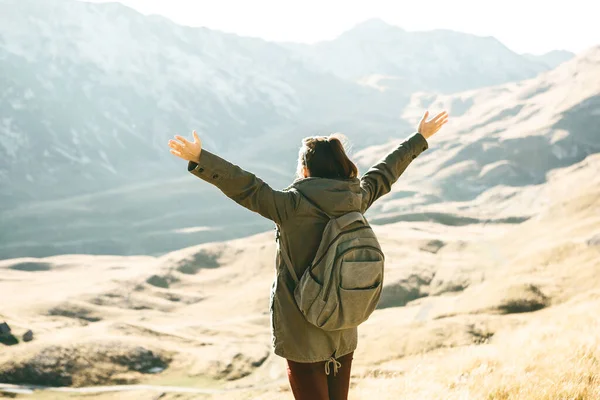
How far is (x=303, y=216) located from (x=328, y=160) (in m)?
0.52

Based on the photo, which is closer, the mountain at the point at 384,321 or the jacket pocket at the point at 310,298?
the jacket pocket at the point at 310,298

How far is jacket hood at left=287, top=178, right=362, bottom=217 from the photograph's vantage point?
166 inches

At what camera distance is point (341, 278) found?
4059 mm

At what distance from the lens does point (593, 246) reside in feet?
156

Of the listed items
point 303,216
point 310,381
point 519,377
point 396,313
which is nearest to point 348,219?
point 303,216

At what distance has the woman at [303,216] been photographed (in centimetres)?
405

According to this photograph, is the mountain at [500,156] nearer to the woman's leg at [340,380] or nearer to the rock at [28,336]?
the rock at [28,336]

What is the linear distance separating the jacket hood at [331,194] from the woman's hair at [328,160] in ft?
0.43

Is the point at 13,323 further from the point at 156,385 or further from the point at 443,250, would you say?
the point at 443,250

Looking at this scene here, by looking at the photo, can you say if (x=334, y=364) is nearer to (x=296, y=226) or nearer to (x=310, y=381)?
(x=310, y=381)

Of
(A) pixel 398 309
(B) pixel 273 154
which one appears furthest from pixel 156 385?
Result: (B) pixel 273 154

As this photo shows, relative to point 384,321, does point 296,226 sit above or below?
above

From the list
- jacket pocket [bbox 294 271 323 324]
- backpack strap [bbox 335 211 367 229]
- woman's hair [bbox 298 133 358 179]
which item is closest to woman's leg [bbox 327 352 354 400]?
jacket pocket [bbox 294 271 323 324]

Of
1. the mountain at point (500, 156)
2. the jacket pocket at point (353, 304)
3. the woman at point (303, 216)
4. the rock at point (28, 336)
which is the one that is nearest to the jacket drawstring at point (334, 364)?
the woman at point (303, 216)
